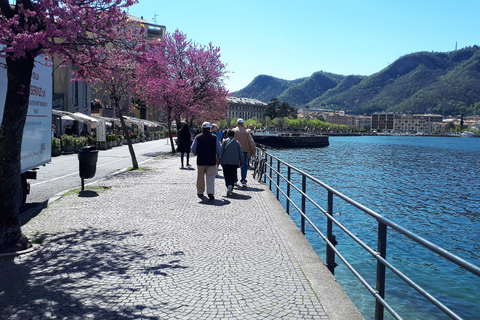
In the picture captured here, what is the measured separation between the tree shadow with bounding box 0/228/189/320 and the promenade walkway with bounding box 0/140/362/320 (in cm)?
1

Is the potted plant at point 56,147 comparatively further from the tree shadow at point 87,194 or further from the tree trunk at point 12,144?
the tree trunk at point 12,144

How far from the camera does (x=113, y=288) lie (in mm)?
4395

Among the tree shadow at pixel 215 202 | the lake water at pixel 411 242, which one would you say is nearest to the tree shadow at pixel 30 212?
the tree shadow at pixel 215 202

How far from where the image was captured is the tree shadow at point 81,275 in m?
3.85

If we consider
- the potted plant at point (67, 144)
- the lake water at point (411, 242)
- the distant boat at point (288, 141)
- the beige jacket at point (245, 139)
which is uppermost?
the beige jacket at point (245, 139)

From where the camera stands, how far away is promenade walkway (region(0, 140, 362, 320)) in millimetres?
3896

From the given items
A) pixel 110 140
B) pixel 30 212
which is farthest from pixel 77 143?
pixel 30 212

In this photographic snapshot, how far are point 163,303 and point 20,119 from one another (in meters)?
3.48

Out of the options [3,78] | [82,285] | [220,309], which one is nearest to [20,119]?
[3,78]

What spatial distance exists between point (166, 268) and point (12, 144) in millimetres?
2763

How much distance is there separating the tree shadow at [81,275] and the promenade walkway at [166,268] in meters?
0.01

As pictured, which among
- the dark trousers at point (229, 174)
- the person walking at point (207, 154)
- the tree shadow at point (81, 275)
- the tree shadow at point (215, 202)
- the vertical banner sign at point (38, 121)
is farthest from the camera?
the dark trousers at point (229, 174)

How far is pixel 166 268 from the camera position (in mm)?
5055

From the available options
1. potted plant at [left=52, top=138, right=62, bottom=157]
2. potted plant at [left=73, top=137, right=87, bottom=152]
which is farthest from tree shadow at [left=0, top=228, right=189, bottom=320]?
potted plant at [left=73, top=137, right=87, bottom=152]
